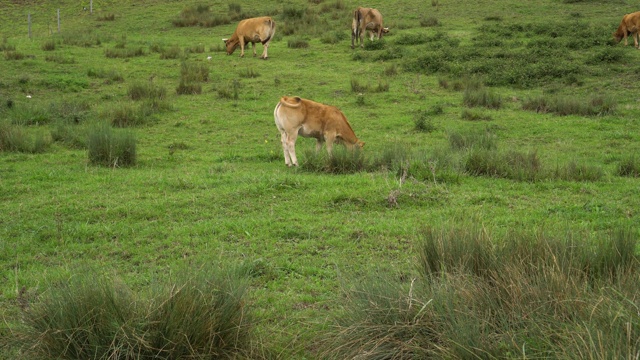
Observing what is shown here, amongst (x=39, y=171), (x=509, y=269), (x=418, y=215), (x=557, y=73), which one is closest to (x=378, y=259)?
(x=418, y=215)

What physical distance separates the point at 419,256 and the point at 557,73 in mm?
15631

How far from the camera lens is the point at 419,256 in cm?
547

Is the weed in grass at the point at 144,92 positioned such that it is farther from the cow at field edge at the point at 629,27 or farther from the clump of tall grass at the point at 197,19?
the cow at field edge at the point at 629,27

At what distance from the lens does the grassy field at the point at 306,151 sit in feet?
21.6

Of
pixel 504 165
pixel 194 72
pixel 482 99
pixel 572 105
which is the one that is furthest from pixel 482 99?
pixel 194 72

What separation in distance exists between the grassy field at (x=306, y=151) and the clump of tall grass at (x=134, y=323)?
35 cm

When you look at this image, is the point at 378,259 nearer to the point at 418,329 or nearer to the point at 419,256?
the point at 419,256

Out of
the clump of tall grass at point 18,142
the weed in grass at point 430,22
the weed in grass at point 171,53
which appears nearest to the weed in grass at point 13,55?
the weed in grass at point 171,53

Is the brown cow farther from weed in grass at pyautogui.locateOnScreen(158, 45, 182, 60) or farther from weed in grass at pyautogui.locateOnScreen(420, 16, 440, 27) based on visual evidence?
weed in grass at pyautogui.locateOnScreen(420, 16, 440, 27)

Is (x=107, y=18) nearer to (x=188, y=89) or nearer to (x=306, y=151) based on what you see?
(x=188, y=89)

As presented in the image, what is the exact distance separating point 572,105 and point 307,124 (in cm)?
784

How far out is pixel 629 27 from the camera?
22.6 metres

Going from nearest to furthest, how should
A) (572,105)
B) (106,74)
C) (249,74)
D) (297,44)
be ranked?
(572,105), (106,74), (249,74), (297,44)

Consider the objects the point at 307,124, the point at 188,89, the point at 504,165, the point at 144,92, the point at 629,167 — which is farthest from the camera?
the point at 188,89
